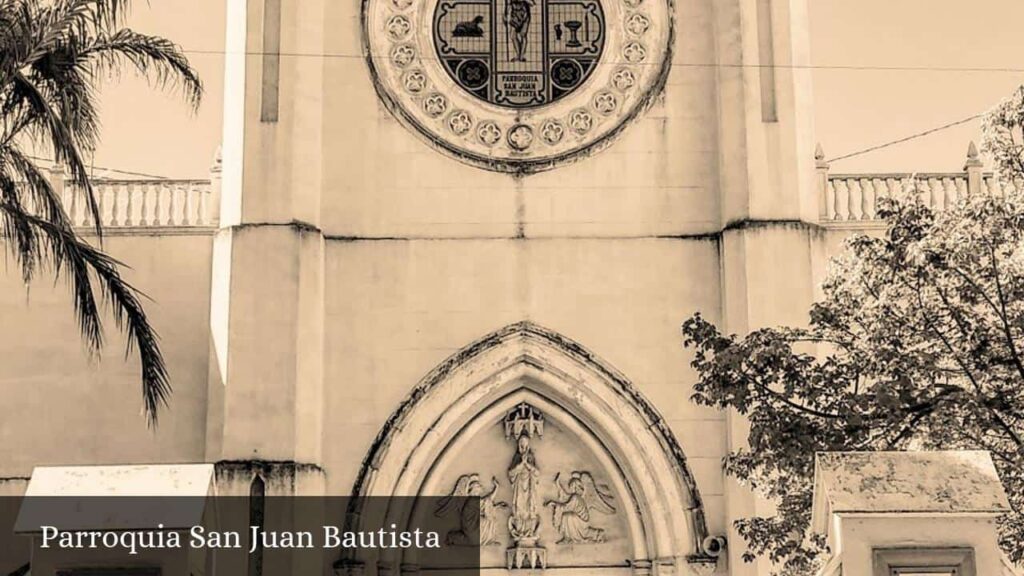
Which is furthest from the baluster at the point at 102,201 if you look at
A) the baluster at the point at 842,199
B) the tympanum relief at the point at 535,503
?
the baluster at the point at 842,199

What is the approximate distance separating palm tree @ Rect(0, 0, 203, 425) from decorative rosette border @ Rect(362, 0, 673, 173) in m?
5.69

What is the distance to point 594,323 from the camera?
2159cm

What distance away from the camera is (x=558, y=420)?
21516 millimetres

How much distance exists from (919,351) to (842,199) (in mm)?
8986

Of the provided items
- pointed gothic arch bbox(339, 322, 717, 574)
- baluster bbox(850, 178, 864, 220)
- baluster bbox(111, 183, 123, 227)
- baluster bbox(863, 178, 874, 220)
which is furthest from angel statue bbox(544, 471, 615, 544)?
baluster bbox(111, 183, 123, 227)

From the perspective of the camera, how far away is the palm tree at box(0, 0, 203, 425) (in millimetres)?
15359

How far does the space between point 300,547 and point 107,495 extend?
10.6 m

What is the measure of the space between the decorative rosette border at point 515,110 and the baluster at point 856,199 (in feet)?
9.05

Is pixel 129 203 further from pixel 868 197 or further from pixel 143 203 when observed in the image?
pixel 868 197

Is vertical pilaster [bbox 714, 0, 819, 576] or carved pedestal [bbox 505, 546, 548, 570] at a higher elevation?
vertical pilaster [bbox 714, 0, 819, 576]

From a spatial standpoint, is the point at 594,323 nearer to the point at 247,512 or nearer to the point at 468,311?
the point at 468,311

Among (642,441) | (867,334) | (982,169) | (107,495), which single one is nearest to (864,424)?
(867,334)

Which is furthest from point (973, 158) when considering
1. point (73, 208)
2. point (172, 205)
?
point (73, 208)

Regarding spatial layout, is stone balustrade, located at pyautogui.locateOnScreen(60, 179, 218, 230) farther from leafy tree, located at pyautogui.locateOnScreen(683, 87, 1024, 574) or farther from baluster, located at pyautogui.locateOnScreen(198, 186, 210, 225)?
leafy tree, located at pyautogui.locateOnScreen(683, 87, 1024, 574)
